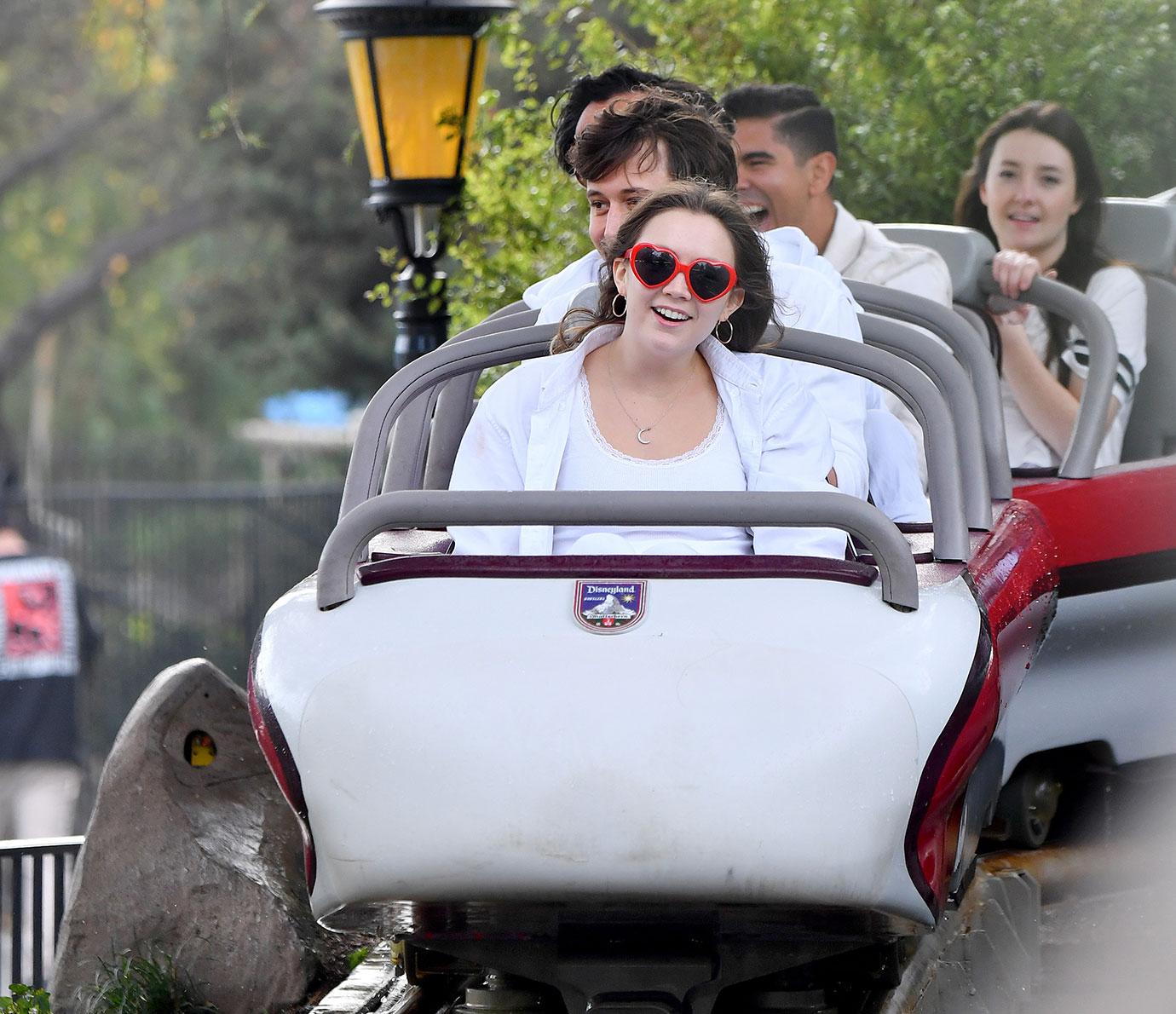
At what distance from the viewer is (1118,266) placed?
4.99 meters

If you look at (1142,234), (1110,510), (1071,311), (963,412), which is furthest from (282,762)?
(1142,234)

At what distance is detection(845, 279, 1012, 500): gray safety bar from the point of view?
12.3ft

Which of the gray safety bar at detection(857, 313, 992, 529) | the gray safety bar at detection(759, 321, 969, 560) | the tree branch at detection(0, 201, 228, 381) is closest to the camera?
the gray safety bar at detection(759, 321, 969, 560)

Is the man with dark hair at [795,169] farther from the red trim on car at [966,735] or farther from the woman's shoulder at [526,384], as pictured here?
the woman's shoulder at [526,384]

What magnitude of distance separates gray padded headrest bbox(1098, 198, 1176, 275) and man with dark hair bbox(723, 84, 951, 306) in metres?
0.78

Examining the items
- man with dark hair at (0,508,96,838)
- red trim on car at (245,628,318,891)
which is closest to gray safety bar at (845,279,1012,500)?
red trim on car at (245,628,318,891)

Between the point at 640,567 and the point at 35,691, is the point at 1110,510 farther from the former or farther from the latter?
the point at 35,691

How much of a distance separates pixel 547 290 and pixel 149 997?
5.46 ft

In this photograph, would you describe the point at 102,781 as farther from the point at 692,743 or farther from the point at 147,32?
the point at 147,32

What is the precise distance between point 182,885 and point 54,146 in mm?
21092

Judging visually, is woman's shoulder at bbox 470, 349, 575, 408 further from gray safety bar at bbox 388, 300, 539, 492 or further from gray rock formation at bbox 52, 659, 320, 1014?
gray rock formation at bbox 52, 659, 320, 1014

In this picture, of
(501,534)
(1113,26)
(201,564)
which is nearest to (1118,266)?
(1113,26)

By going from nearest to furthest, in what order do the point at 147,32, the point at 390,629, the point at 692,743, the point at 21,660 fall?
the point at 692,743, the point at 390,629, the point at 147,32, the point at 21,660

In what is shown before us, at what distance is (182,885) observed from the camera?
4055 millimetres
